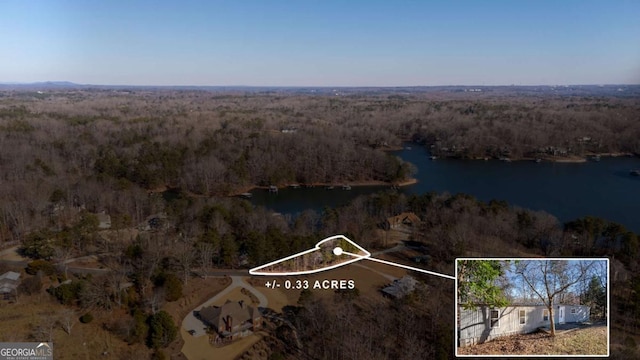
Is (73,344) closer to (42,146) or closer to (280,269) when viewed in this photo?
(280,269)

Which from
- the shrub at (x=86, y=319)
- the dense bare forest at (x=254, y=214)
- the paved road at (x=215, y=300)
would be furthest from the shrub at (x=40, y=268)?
the paved road at (x=215, y=300)

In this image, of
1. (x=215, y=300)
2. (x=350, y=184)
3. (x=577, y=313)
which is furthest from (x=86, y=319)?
(x=350, y=184)

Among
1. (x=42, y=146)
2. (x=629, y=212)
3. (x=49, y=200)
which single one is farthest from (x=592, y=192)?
(x=42, y=146)

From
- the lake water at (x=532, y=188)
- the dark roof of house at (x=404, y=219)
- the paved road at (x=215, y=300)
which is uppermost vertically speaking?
the dark roof of house at (x=404, y=219)

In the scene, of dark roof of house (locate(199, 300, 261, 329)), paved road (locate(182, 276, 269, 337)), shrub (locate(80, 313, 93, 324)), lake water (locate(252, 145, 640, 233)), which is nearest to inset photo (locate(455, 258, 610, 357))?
dark roof of house (locate(199, 300, 261, 329))

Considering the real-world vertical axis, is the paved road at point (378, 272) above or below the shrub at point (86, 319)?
above

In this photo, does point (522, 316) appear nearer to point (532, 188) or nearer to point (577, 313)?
point (577, 313)

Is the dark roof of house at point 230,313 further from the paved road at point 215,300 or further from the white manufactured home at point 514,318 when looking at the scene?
the white manufactured home at point 514,318
